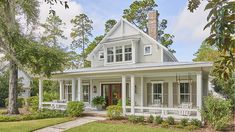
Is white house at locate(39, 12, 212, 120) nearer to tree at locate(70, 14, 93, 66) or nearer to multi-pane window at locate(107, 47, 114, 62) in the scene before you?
multi-pane window at locate(107, 47, 114, 62)

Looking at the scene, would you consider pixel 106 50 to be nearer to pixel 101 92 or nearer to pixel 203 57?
pixel 101 92

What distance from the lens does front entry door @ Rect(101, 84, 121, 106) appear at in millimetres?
21578

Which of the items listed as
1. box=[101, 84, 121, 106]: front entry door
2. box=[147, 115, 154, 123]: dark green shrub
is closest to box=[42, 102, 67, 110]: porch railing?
box=[101, 84, 121, 106]: front entry door

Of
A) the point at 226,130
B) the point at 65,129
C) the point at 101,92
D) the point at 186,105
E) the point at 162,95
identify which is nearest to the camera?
the point at 226,130

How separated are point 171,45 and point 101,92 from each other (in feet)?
57.0

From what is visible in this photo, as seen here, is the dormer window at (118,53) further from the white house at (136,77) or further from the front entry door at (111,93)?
the front entry door at (111,93)

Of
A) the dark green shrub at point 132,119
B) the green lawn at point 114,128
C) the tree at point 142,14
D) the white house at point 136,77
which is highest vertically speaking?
the tree at point 142,14

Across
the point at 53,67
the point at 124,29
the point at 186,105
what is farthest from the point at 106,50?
the point at 186,105

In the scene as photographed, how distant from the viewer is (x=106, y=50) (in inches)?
918

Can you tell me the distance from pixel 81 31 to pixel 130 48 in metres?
21.0

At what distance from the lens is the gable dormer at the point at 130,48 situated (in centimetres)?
2145

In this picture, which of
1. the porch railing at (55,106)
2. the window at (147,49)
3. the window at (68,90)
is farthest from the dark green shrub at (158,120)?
the window at (68,90)

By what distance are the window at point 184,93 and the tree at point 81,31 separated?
25.4 m

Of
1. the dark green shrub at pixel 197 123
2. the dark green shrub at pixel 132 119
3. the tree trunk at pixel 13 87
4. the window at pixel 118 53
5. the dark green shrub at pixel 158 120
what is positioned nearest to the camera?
the dark green shrub at pixel 197 123
